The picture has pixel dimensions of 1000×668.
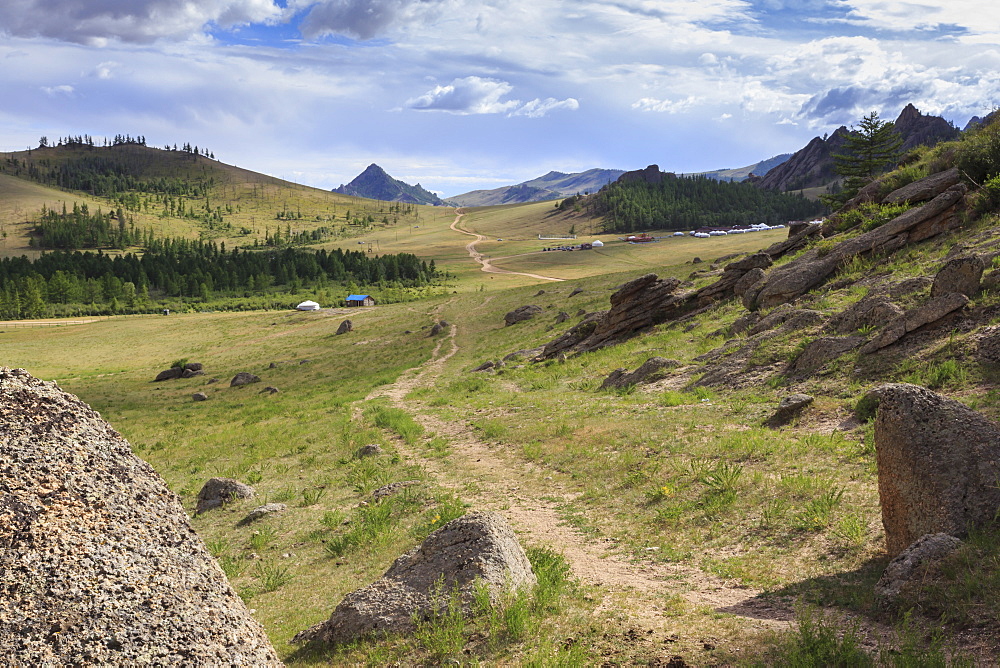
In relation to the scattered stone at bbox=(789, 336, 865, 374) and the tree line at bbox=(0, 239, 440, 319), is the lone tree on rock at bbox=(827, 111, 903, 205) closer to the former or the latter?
the scattered stone at bbox=(789, 336, 865, 374)

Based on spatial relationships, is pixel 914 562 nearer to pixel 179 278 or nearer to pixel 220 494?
pixel 220 494

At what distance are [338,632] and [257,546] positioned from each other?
282 inches

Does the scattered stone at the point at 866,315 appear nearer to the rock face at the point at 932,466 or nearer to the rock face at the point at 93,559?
the rock face at the point at 932,466

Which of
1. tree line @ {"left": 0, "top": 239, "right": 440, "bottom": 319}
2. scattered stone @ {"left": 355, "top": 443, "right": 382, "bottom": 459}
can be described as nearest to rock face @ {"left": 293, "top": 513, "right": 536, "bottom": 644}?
scattered stone @ {"left": 355, "top": 443, "right": 382, "bottom": 459}

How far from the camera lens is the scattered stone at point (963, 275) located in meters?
16.9

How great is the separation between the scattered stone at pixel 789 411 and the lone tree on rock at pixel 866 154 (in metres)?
57.6

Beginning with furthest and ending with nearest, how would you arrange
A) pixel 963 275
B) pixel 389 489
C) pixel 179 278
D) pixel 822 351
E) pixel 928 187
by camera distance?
pixel 179 278, pixel 928 187, pixel 822 351, pixel 963 275, pixel 389 489

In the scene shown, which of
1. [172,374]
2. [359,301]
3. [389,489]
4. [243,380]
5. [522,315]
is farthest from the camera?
[359,301]

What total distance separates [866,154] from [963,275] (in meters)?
60.0

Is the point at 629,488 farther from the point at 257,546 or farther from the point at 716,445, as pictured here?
the point at 257,546

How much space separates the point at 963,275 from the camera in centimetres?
1714

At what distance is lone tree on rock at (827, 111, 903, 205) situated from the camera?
64.3 meters

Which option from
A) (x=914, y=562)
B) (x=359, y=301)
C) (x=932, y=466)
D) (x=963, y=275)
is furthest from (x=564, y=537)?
(x=359, y=301)

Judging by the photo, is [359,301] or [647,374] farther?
[359,301]
